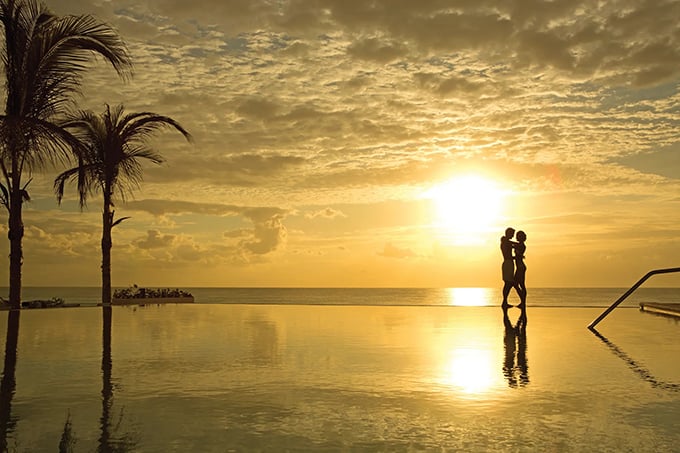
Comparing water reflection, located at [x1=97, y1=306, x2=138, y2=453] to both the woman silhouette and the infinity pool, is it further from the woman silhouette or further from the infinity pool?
the woman silhouette

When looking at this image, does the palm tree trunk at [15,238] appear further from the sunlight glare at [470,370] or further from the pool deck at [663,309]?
the pool deck at [663,309]

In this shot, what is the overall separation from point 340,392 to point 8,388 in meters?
3.24

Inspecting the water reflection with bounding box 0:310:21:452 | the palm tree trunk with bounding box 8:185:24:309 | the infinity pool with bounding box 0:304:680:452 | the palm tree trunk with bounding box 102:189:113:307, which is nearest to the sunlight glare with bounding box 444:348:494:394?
the infinity pool with bounding box 0:304:680:452

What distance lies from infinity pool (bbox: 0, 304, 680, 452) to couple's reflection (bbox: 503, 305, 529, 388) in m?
0.03

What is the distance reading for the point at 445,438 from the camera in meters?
4.66

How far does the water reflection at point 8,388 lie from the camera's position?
15.6ft

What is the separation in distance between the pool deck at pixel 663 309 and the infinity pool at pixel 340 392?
558cm

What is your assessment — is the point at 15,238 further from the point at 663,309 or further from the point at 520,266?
the point at 663,309

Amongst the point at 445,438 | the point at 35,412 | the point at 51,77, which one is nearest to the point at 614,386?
the point at 445,438

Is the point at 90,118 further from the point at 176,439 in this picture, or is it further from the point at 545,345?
the point at 176,439

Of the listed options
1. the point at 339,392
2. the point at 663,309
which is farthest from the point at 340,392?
the point at 663,309

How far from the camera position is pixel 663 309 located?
18219 mm

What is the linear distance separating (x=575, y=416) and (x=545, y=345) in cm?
513

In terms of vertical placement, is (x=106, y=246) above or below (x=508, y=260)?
above
